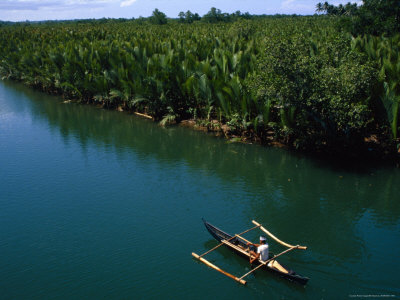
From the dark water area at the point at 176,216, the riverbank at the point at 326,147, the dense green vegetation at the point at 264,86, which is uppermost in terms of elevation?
the dense green vegetation at the point at 264,86

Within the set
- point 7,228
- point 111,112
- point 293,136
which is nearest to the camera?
point 7,228

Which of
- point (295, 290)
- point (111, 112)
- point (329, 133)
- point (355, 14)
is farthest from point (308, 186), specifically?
point (355, 14)

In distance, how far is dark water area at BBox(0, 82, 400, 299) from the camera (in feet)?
28.4

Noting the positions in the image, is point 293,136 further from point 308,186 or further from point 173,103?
point 173,103

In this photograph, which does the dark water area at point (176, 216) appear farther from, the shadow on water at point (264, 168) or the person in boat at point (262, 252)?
the person in boat at point (262, 252)

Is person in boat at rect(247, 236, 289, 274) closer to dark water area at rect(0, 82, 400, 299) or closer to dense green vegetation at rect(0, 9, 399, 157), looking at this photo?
dark water area at rect(0, 82, 400, 299)

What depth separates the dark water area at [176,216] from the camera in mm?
8648

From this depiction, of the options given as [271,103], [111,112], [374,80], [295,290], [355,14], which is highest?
[355,14]

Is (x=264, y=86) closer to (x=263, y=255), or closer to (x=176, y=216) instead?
(x=176, y=216)

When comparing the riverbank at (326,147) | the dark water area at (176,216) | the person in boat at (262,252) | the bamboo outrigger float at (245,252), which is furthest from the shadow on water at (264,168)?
the person in boat at (262,252)

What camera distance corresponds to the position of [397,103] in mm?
13953

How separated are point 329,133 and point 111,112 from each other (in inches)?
525

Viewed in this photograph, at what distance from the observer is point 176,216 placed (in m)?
11.4

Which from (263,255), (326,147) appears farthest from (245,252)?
Answer: (326,147)
